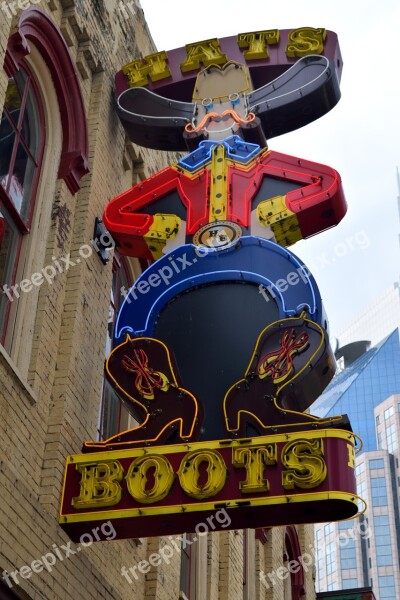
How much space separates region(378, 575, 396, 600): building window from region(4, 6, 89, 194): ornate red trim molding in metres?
107

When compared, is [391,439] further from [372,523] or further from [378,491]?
[372,523]

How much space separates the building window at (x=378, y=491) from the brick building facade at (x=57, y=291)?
341 feet

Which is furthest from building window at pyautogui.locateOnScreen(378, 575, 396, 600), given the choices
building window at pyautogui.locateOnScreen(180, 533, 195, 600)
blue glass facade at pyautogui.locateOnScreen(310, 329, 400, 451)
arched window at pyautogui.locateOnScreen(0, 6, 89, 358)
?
arched window at pyautogui.locateOnScreen(0, 6, 89, 358)

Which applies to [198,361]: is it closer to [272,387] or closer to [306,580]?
[272,387]

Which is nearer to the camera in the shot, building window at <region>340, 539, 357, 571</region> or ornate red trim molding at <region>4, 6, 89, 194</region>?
ornate red trim molding at <region>4, 6, 89, 194</region>

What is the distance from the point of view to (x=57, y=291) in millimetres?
11648

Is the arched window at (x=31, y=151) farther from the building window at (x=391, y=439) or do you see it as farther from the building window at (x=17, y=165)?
the building window at (x=391, y=439)

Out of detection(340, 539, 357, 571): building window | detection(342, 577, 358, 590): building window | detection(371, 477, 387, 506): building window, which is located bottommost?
detection(342, 577, 358, 590): building window

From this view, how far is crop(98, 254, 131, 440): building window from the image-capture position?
12625 millimetres

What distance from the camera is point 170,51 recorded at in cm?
1527

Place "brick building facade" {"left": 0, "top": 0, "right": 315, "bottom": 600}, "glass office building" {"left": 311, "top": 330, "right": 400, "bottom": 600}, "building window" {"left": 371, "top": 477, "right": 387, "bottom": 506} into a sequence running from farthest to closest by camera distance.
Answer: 1. "building window" {"left": 371, "top": 477, "right": 387, "bottom": 506}
2. "glass office building" {"left": 311, "top": 330, "right": 400, "bottom": 600}
3. "brick building facade" {"left": 0, "top": 0, "right": 315, "bottom": 600}

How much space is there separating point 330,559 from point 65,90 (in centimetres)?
11200

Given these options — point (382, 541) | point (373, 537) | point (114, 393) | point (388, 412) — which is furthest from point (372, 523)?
point (114, 393)

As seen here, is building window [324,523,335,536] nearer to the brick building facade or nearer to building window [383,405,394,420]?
building window [383,405,394,420]
